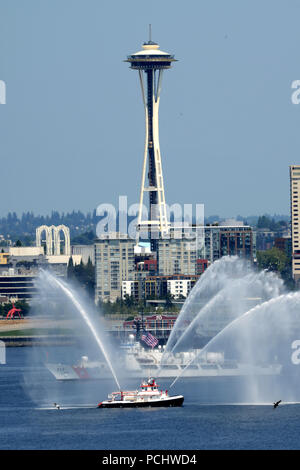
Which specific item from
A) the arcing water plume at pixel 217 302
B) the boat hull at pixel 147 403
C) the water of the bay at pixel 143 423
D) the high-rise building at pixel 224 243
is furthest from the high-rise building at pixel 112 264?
the boat hull at pixel 147 403

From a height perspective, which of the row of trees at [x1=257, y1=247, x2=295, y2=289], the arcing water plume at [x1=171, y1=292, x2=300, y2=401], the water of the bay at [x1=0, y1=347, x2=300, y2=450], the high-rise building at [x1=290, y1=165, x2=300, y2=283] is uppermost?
the high-rise building at [x1=290, y1=165, x2=300, y2=283]

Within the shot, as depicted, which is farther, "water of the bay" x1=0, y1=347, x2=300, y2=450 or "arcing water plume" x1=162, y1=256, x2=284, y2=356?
"arcing water plume" x1=162, y1=256, x2=284, y2=356

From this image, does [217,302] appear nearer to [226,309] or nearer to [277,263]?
[226,309]

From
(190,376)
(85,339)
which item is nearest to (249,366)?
(190,376)

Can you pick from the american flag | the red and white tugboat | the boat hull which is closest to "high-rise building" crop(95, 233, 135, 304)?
the american flag

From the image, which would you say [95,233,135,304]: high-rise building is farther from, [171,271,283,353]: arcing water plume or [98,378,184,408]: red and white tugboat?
[98,378,184,408]: red and white tugboat
